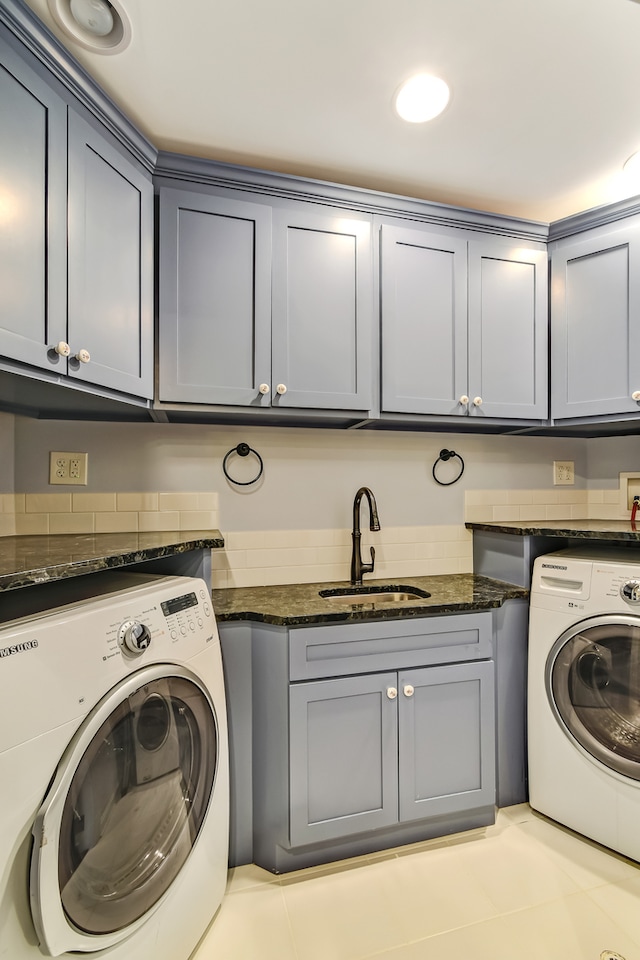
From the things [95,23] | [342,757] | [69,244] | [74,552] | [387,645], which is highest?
[95,23]

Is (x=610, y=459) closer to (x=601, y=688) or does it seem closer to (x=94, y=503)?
(x=601, y=688)

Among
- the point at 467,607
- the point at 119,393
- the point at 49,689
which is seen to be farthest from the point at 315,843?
the point at 119,393

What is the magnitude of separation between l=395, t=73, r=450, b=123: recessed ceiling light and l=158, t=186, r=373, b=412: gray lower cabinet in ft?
1.29

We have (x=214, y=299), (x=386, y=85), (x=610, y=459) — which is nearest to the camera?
(x=386, y=85)

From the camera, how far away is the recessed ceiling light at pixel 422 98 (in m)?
1.36

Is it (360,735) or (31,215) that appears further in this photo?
(360,735)

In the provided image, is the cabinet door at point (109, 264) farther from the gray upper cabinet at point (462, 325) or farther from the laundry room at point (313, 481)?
the gray upper cabinet at point (462, 325)

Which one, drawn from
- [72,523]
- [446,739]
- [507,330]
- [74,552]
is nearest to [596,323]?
[507,330]

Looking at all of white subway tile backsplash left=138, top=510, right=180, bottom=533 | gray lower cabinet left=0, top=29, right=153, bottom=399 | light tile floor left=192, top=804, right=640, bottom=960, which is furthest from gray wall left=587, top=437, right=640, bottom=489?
gray lower cabinet left=0, top=29, right=153, bottom=399

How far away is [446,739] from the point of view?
5.47ft

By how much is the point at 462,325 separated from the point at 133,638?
5.46ft

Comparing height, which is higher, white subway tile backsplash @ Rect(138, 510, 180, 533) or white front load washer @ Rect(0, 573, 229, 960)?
white subway tile backsplash @ Rect(138, 510, 180, 533)

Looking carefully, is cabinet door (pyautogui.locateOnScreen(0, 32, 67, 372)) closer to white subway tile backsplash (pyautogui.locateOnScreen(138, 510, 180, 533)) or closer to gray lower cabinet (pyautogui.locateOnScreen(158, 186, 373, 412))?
gray lower cabinet (pyautogui.locateOnScreen(158, 186, 373, 412))

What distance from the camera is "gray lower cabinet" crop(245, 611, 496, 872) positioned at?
1.52m
